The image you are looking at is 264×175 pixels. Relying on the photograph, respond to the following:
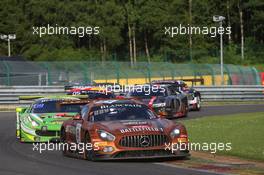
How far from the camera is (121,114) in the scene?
15086mm

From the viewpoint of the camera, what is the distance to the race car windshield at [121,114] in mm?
14919

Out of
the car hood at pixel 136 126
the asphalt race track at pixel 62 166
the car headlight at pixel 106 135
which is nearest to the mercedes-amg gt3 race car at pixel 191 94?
the asphalt race track at pixel 62 166

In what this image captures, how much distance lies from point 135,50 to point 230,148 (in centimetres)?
6148

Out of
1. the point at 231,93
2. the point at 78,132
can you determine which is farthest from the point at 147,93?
the point at 231,93

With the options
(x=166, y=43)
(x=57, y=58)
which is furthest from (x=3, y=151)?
(x=166, y=43)

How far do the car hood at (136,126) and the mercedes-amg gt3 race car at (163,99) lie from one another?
11.0 metres

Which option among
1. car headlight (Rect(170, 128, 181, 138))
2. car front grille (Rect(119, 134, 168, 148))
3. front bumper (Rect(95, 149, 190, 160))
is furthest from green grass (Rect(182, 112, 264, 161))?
car front grille (Rect(119, 134, 168, 148))

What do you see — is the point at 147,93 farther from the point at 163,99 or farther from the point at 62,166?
the point at 62,166

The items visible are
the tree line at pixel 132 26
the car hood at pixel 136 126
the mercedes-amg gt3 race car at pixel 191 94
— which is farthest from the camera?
the tree line at pixel 132 26

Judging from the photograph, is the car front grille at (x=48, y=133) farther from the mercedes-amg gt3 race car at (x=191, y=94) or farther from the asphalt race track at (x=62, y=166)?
the mercedes-amg gt3 race car at (x=191, y=94)

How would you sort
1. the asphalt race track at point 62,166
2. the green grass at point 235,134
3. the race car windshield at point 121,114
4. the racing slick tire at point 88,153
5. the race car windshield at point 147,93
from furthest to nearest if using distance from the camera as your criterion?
the race car windshield at point 147,93, the green grass at point 235,134, the race car windshield at point 121,114, the racing slick tire at point 88,153, the asphalt race track at point 62,166

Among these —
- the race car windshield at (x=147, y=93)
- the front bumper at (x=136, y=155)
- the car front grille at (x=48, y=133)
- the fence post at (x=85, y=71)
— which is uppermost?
the fence post at (x=85, y=71)

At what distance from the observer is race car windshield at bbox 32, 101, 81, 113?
19.8 m

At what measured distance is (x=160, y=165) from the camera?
1335cm
